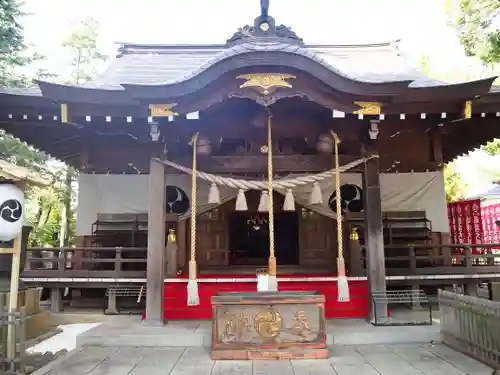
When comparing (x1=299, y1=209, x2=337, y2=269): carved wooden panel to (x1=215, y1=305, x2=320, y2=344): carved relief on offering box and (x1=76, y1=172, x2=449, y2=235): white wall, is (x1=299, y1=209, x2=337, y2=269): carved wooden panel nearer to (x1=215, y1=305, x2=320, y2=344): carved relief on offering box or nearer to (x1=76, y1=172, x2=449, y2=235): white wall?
(x1=76, y1=172, x2=449, y2=235): white wall

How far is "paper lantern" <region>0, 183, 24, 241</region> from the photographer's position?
179 inches

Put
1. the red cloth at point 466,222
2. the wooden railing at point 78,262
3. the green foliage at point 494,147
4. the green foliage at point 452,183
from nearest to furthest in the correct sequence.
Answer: the wooden railing at point 78,262
the green foliage at point 494,147
the red cloth at point 466,222
the green foliage at point 452,183

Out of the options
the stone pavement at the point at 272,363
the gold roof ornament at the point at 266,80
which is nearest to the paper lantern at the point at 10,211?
the stone pavement at the point at 272,363

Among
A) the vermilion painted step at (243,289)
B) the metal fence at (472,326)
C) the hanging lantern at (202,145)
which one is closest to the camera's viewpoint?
the metal fence at (472,326)

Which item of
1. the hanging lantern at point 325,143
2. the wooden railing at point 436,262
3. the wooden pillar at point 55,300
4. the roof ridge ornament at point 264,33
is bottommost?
the wooden pillar at point 55,300

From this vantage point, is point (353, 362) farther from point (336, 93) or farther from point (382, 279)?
point (336, 93)

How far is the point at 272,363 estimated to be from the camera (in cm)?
477

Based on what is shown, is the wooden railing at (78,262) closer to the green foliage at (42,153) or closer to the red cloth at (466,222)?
the green foliage at (42,153)

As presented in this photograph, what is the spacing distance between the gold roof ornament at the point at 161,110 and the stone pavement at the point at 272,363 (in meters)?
3.22

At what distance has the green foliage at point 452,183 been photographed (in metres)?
18.7

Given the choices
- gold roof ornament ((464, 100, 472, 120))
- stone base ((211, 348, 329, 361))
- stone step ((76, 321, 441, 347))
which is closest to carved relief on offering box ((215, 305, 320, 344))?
stone base ((211, 348, 329, 361))

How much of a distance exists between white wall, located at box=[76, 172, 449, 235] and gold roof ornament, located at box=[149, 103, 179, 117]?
14.0ft

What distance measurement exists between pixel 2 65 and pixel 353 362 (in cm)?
1345

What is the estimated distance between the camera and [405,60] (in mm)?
9812
